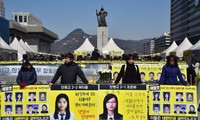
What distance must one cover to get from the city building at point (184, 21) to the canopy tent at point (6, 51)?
81487mm

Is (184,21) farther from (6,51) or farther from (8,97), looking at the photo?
(8,97)

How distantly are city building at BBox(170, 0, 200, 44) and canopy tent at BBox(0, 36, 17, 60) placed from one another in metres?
81.5

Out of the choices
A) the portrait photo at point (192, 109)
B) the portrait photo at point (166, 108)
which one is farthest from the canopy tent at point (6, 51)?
the portrait photo at point (192, 109)

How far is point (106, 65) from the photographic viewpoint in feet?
65.0

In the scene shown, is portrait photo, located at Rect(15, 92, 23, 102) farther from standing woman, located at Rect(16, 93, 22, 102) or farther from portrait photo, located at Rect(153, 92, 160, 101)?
portrait photo, located at Rect(153, 92, 160, 101)

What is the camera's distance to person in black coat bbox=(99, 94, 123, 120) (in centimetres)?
→ 769

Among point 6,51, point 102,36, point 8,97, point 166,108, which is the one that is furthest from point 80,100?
point 102,36

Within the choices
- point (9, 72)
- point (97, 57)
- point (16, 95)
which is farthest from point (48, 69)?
point (16, 95)

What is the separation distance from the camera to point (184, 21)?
14250cm

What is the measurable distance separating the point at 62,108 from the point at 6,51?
2102 cm

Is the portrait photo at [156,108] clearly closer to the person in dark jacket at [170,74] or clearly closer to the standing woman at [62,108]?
the person in dark jacket at [170,74]

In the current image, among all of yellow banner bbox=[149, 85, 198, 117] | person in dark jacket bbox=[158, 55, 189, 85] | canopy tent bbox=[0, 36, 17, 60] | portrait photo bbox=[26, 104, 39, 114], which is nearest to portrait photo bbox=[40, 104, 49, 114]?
portrait photo bbox=[26, 104, 39, 114]

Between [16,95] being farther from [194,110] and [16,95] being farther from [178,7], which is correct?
[178,7]

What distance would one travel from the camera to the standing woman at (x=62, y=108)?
7.72m
